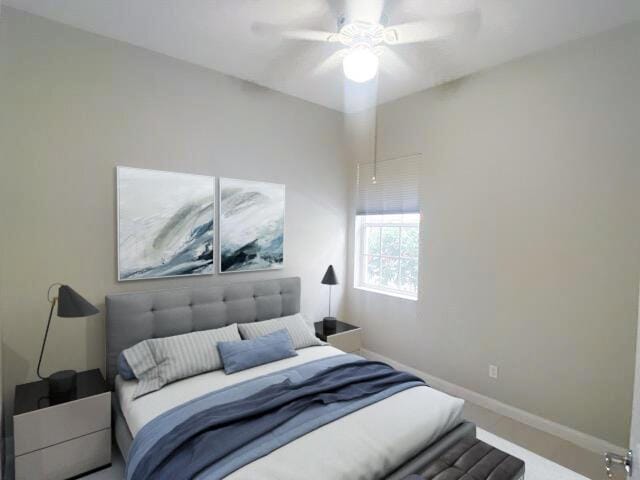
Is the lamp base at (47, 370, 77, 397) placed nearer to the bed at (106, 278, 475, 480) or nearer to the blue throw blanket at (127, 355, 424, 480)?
the bed at (106, 278, 475, 480)

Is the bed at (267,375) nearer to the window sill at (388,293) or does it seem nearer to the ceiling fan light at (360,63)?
the window sill at (388,293)

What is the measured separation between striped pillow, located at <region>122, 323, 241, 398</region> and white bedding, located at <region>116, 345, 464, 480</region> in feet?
0.18

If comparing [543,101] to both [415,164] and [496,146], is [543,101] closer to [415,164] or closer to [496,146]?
[496,146]

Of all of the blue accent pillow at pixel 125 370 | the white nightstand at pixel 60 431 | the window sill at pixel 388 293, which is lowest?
the white nightstand at pixel 60 431

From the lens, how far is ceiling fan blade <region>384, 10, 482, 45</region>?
7.20 feet

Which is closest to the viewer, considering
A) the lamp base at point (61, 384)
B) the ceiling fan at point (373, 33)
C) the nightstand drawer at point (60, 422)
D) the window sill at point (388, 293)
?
the nightstand drawer at point (60, 422)

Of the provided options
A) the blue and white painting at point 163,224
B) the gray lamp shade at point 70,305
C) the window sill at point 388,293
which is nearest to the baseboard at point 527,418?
the window sill at point 388,293

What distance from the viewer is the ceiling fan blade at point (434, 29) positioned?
2193mm

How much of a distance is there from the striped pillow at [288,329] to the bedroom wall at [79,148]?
563 mm

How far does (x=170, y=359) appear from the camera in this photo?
2326mm

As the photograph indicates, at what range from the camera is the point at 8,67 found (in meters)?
2.17

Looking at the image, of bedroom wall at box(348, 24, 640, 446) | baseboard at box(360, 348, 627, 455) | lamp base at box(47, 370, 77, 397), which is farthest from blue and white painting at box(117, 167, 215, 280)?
baseboard at box(360, 348, 627, 455)

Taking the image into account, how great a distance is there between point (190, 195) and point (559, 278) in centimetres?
298

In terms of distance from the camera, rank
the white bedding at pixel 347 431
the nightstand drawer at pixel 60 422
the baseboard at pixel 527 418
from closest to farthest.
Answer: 1. the white bedding at pixel 347 431
2. the nightstand drawer at pixel 60 422
3. the baseboard at pixel 527 418
